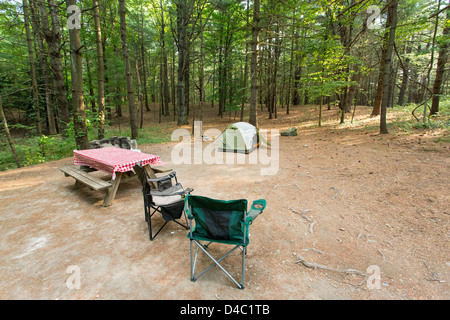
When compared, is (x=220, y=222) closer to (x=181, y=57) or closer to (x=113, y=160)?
(x=113, y=160)

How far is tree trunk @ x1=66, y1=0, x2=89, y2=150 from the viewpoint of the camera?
618cm

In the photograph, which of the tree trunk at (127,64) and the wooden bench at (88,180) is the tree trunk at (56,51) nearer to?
the tree trunk at (127,64)

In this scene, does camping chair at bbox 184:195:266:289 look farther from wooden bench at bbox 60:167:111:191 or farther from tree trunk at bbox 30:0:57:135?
tree trunk at bbox 30:0:57:135

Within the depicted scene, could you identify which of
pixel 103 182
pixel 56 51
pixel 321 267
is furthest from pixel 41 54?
pixel 321 267

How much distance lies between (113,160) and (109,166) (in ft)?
0.56

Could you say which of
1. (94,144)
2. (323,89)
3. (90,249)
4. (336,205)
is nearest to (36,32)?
(94,144)

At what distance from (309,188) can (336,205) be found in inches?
33.6

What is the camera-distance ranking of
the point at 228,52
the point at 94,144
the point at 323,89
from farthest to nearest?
the point at 228,52 < the point at 323,89 < the point at 94,144

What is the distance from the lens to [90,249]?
10.1 feet

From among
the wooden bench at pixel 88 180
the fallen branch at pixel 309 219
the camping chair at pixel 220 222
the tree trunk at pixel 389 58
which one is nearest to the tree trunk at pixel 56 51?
the wooden bench at pixel 88 180

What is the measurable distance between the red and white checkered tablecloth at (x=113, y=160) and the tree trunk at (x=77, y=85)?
6.65 ft

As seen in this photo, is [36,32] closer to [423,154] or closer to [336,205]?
[336,205]

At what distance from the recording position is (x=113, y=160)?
14.9 ft

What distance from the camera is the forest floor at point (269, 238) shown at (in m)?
2.46
